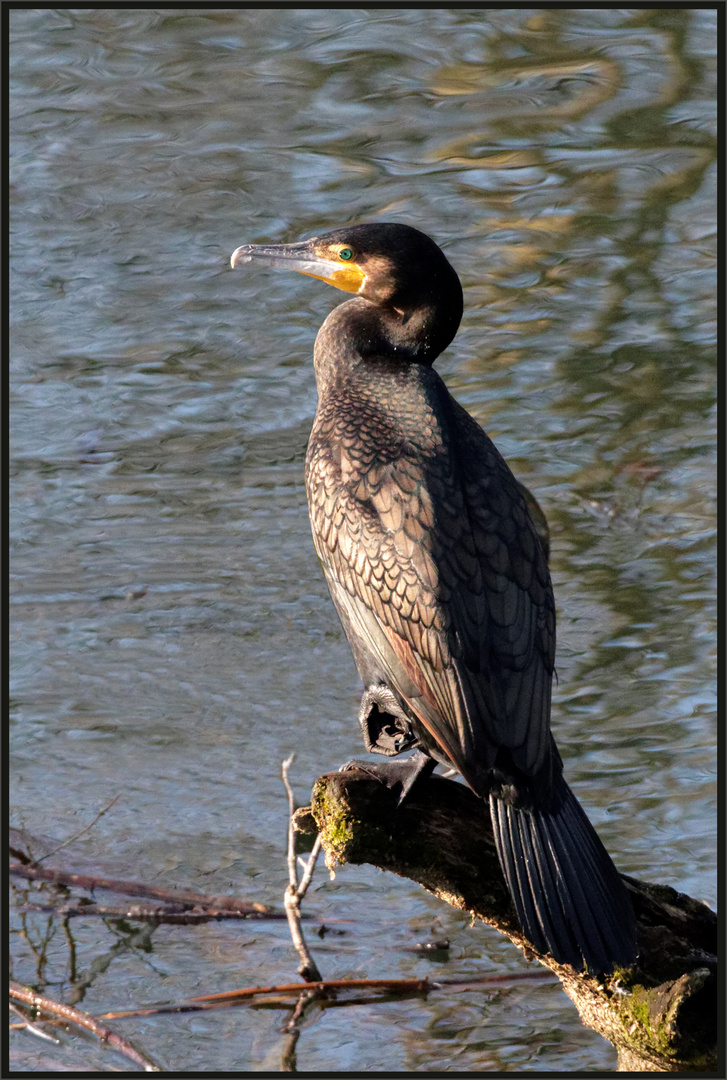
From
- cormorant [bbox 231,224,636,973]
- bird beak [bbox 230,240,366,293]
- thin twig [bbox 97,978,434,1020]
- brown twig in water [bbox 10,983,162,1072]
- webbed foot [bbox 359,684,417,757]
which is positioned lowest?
thin twig [bbox 97,978,434,1020]

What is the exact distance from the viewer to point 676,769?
586 cm

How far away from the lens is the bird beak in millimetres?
4227

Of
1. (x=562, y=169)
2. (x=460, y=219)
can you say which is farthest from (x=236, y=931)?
(x=562, y=169)

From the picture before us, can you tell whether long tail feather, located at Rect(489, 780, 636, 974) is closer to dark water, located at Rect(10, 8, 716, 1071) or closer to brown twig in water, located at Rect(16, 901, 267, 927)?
dark water, located at Rect(10, 8, 716, 1071)

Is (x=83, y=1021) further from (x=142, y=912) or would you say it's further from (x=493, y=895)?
(x=493, y=895)

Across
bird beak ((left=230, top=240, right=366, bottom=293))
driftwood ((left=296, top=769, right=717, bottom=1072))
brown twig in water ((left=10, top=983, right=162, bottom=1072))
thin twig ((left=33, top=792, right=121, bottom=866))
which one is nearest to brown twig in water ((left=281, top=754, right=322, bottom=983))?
brown twig in water ((left=10, top=983, right=162, bottom=1072))

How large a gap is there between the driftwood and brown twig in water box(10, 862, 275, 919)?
153cm

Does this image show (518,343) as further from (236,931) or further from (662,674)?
(236,931)

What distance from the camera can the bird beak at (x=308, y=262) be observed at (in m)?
4.23

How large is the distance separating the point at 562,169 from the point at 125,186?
2.57 meters

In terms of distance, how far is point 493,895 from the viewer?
378 centimetres

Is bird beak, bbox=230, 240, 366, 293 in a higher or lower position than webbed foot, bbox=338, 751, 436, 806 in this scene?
higher

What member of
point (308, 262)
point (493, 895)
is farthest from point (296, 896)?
point (308, 262)

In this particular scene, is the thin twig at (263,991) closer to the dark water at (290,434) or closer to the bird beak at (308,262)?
the dark water at (290,434)
